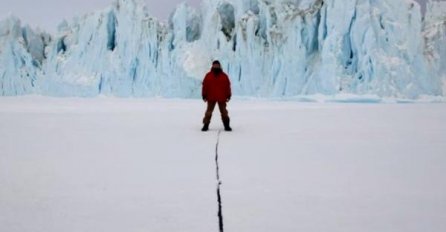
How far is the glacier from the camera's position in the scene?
2519cm

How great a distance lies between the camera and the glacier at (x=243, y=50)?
25188mm

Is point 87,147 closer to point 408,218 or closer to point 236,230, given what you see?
point 236,230

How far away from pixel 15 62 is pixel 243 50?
20391 mm

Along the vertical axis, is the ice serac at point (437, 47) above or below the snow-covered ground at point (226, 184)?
above

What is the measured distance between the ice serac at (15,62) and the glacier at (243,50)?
0.09 metres

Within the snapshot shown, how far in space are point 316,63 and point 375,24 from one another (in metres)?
3.92

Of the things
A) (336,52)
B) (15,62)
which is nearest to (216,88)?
(336,52)

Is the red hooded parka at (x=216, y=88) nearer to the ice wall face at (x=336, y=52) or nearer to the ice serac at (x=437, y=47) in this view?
the ice wall face at (x=336, y=52)

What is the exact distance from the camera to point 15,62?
124 ft

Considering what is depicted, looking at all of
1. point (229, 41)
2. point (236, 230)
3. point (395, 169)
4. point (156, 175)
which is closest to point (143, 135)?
point (156, 175)

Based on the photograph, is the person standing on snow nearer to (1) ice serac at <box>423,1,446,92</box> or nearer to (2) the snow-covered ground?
(2) the snow-covered ground

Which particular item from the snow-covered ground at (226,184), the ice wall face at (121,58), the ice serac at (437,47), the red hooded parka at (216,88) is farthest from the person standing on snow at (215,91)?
the ice wall face at (121,58)

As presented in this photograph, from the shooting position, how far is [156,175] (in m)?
3.74

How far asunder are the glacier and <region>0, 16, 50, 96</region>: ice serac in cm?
9
